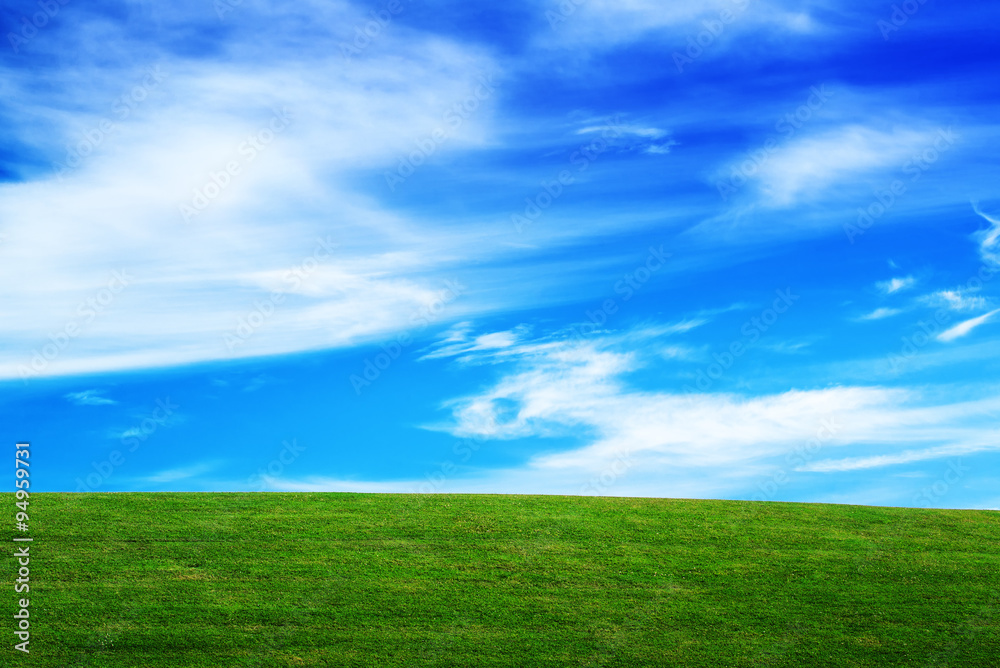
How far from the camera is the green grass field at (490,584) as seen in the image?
1395cm

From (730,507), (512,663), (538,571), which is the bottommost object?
(512,663)

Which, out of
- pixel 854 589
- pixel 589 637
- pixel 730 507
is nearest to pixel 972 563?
pixel 854 589

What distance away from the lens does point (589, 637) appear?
1447 cm

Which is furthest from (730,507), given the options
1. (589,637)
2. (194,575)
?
(194,575)

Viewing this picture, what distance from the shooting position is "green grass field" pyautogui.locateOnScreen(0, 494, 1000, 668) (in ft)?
45.8

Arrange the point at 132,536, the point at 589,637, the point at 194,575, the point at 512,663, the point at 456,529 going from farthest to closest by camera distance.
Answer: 1. the point at 456,529
2. the point at 132,536
3. the point at 194,575
4. the point at 589,637
5. the point at 512,663

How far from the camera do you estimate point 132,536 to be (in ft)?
59.3

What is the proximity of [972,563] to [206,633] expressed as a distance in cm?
1769

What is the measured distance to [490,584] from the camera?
16266 millimetres

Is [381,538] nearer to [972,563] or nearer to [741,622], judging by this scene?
[741,622]

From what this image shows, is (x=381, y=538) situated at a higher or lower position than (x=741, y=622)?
higher

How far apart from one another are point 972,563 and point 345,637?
49.9ft

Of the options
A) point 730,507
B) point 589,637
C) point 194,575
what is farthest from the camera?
point 730,507

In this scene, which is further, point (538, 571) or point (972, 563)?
point (972, 563)
